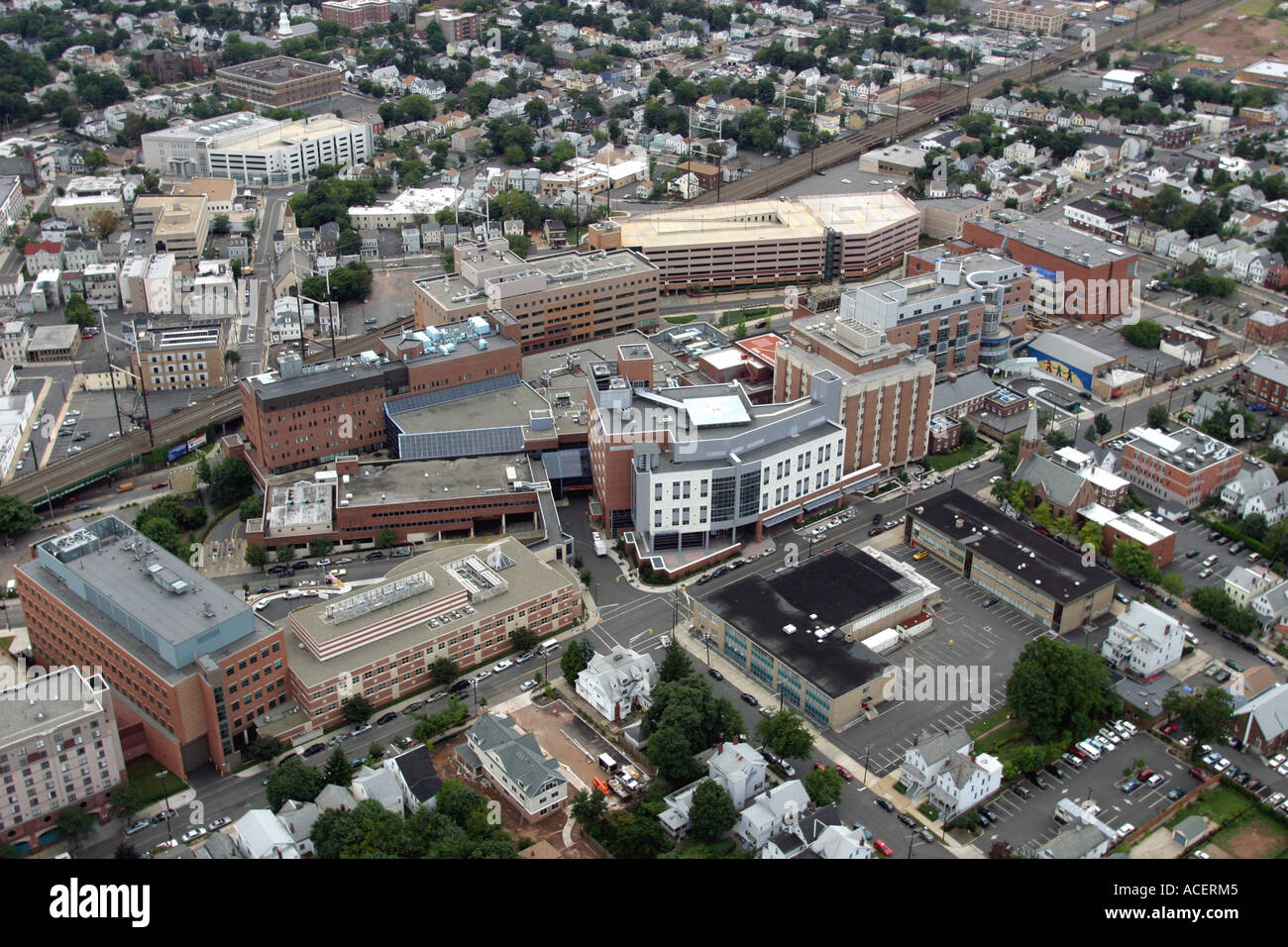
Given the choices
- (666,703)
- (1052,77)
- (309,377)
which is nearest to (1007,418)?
(666,703)

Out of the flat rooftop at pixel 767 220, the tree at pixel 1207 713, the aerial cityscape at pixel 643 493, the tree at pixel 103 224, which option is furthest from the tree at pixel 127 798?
the tree at pixel 103 224

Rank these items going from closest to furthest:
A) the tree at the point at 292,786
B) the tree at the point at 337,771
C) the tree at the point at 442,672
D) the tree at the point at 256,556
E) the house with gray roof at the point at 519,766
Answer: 1. the tree at the point at 292,786
2. the house with gray roof at the point at 519,766
3. the tree at the point at 337,771
4. the tree at the point at 442,672
5. the tree at the point at 256,556

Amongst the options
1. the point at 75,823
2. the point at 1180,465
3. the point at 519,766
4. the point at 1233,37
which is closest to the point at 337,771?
the point at 519,766

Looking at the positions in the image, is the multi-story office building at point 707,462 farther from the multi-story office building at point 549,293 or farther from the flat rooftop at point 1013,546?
the multi-story office building at point 549,293

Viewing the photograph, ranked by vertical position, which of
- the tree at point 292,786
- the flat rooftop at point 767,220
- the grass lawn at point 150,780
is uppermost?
the flat rooftop at point 767,220

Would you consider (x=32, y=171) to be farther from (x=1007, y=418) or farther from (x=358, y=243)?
(x=1007, y=418)
